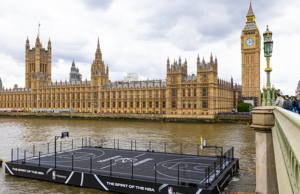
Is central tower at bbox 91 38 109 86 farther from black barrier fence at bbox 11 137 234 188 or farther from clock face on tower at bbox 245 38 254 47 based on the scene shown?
black barrier fence at bbox 11 137 234 188

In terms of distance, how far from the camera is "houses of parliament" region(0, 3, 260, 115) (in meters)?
79.1

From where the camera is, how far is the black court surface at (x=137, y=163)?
1720cm

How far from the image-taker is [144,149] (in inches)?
1056

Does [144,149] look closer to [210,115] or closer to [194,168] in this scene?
[194,168]

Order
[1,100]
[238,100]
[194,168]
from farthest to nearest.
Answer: [1,100]
[238,100]
[194,168]

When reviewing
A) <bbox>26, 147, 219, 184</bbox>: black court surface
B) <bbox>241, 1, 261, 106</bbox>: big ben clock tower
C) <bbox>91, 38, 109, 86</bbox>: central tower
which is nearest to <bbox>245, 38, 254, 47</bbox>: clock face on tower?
<bbox>241, 1, 261, 106</bbox>: big ben clock tower

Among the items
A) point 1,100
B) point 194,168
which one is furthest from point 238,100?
point 1,100

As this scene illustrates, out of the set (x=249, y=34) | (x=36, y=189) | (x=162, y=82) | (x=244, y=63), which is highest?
(x=249, y=34)

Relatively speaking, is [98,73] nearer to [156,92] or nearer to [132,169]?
[156,92]

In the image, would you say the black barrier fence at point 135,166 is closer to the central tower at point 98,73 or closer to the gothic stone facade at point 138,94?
the gothic stone facade at point 138,94

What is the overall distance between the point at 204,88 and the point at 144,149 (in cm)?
5507

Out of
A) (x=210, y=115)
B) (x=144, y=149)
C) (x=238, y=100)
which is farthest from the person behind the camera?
(x=238, y=100)

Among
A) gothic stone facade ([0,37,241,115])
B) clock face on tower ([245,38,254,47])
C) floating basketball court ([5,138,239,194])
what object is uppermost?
clock face on tower ([245,38,254,47])

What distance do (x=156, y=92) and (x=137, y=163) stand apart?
7038cm
